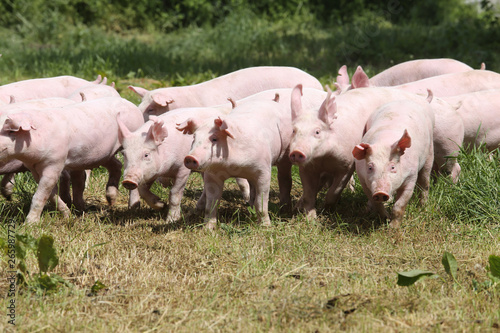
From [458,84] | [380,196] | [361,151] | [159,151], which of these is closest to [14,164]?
[159,151]

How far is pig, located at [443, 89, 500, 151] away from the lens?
19.9 feet

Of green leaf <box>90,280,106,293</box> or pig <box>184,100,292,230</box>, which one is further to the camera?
pig <box>184,100,292,230</box>

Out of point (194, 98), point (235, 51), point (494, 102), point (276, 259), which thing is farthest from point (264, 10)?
point (276, 259)

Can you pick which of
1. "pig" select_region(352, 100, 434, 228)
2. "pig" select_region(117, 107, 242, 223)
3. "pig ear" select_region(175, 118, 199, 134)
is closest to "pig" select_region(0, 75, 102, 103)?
"pig" select_region(117, 107, 242, 223)

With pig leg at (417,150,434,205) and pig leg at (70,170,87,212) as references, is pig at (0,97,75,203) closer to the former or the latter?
pig leg at (70,170,87,212)

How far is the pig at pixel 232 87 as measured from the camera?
698cm

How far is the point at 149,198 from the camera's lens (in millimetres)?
5621

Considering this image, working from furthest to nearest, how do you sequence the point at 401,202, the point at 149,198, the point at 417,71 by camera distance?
the point at 417,71 → the point at 149,198 → the point at 401,202

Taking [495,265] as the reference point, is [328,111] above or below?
above

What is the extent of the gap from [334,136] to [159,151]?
1.38 metres

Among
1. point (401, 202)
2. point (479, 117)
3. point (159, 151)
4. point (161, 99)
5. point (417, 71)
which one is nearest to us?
point (401, 202)

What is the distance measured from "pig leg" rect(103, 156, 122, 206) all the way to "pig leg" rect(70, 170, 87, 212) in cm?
23

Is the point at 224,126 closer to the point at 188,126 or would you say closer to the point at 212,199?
the point at 188,126

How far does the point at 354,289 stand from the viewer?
159 inches
